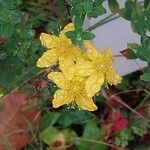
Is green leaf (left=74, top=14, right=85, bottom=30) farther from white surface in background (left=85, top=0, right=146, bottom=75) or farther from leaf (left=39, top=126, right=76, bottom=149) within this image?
leaf (left=39, top=126, right=76, bottom=149)

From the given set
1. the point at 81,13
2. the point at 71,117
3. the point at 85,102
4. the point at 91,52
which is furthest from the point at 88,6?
the point at 71,117

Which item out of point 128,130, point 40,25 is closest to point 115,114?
point 128,130

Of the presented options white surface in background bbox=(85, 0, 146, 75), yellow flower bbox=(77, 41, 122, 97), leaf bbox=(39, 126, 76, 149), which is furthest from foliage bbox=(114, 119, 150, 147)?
yellow flower bbox=(77, 41, 122, 97)

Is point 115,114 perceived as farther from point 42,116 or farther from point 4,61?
point 4,61

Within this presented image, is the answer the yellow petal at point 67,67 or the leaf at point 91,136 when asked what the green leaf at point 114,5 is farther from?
the leaf at point 91,136

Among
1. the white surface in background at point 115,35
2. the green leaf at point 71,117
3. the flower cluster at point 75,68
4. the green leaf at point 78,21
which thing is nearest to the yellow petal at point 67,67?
the flower cluster at point 75,68

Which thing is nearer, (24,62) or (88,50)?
(88,50)
